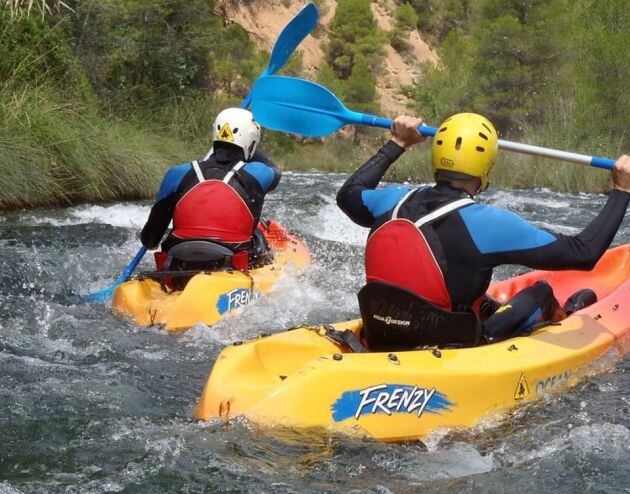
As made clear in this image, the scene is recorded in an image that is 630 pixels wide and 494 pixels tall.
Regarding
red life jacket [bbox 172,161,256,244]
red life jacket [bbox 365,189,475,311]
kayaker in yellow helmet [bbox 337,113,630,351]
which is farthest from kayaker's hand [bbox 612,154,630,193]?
red life jacket [bbox 172,161,256,244]

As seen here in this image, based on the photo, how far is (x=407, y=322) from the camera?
12.5 ft

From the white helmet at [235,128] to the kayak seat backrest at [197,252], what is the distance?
75 cm

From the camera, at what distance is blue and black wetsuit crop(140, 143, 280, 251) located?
5.96 m

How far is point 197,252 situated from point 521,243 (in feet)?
8.98

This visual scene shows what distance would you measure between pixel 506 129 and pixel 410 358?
22831 millimetres

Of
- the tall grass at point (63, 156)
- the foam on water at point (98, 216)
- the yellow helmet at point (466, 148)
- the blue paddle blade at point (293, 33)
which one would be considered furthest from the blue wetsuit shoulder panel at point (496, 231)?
the tall grass at point (63, 156)

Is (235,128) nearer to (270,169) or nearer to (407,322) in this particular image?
(270,169)

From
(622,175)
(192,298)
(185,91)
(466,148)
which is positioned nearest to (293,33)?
(192,298)

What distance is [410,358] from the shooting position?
3670mm

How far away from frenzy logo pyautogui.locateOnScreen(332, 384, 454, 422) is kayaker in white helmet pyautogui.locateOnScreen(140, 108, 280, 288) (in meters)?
2.66

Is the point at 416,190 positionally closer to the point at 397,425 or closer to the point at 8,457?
the point at 397,425

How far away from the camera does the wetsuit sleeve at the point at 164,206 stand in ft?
19.8

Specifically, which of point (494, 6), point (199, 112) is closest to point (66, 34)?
point (199, 112)

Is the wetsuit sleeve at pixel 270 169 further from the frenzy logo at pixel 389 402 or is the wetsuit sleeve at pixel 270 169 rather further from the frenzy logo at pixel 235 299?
the frenzy logo at pixel 389 402
